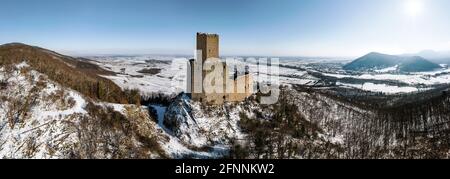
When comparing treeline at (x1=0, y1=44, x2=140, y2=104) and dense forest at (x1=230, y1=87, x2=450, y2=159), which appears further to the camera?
dense forest at (x1=230, y1=87, x2=450, y2=159)

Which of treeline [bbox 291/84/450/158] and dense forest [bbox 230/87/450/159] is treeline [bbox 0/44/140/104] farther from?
treeline [bbox 291/84/450/158]

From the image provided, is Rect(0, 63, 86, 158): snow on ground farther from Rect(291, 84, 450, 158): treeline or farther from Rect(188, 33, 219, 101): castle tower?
Rect(291, 84, 450, 158): treeline

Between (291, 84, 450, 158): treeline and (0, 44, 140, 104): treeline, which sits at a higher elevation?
(0, 44, 140, 104): treeline

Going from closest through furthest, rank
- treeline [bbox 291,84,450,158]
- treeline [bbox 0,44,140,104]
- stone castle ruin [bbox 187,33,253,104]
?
treeline [bbox 0,44,140,104] → stone castle ruin [bbox 187,33,253,104] → treeline [bbox 291,84,450,158]

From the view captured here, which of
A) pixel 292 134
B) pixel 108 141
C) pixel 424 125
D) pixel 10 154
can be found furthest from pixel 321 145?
pixel 424 125

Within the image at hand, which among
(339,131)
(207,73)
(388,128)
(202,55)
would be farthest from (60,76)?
(388,128)

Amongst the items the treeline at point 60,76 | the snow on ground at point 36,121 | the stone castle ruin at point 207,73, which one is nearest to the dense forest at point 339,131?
the stone castle ruin at point 207,73

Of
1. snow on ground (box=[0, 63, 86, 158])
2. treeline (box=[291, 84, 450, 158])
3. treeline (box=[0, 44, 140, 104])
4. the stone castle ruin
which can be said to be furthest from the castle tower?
treeline (box=[291, 84, 450, 158])

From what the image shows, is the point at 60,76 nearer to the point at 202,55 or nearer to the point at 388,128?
the point at 202,55

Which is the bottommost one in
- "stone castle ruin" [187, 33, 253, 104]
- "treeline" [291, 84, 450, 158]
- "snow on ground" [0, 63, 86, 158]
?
"treeline" [291, 84, 450, 158]

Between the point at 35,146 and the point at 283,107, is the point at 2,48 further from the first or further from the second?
the point at 283,107

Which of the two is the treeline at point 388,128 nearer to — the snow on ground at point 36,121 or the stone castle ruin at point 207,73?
the stone castle ruin at point 207,73

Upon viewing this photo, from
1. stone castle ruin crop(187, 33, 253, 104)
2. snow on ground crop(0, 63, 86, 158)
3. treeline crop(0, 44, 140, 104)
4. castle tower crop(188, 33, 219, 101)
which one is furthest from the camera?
stone castle ruin crop(187, 33, 253, 104)
